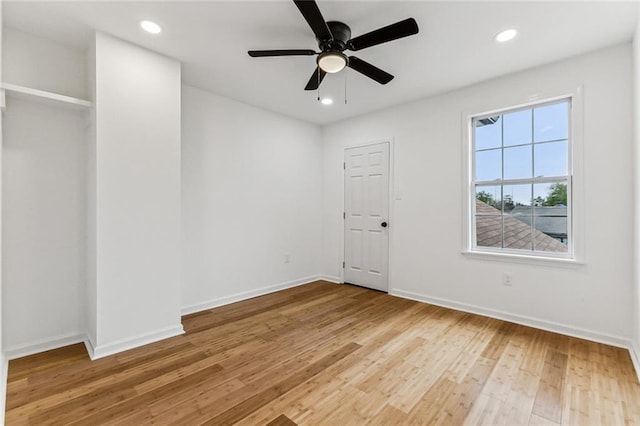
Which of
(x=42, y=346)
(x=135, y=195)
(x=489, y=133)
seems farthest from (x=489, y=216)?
(x=42, y=346)

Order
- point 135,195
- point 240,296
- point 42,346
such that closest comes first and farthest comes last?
1. point 42,346
2. point 135,195
3. point 240,296

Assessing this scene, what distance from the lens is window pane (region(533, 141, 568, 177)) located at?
9.54 feet

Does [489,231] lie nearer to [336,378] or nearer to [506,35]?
[506,35]

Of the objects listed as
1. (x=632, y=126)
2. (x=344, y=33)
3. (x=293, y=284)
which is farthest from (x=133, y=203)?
(x=632, y=126)

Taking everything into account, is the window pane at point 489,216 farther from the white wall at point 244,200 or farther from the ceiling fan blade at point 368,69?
the white wall at point 244,200

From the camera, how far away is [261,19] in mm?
2244

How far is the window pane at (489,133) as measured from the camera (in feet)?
11.0

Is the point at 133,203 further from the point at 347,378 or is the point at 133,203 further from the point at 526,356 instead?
the point at 526,356

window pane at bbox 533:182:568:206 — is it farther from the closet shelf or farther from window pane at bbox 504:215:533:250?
the closet shelf

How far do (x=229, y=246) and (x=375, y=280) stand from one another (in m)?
2.18

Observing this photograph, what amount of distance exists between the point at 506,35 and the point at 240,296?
13.1 feet

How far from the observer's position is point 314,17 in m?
1.85

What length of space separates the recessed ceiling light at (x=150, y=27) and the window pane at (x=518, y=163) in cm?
367

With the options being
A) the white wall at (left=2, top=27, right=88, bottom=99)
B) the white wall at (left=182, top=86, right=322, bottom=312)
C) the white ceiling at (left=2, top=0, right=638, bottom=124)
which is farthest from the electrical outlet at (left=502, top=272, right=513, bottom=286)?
the white wall at (left=2, top=27, right=88, bottom=99)
